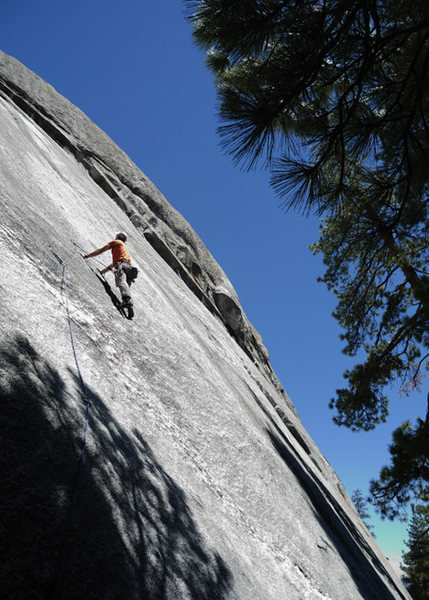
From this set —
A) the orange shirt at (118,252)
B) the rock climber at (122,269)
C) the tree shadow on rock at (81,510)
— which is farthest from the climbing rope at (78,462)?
the orange shirt at (118,252)

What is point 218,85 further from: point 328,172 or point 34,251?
point 34,251

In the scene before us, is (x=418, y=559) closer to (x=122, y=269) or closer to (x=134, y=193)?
(x=122, y=269)

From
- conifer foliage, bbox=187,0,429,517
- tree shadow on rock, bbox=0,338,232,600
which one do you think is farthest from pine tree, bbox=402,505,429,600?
tree shadow on rock, bbox=0,338,232,600

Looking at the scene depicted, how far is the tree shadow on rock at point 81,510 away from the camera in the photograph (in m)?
1.79

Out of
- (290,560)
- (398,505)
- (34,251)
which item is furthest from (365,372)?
(34,251)

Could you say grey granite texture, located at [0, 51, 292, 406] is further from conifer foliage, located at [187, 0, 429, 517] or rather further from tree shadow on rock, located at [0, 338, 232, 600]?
tree shadow on rock, located at [0, 338, 232, 600]

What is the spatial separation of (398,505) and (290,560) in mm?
4162

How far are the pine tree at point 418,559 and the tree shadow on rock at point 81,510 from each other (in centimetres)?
613

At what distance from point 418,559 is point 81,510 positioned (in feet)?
28.8

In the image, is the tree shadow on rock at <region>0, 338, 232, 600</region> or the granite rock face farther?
the granite rock face

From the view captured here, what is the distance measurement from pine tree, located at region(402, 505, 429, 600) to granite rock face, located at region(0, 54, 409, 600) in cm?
230

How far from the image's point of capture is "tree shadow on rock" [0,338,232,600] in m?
1.79

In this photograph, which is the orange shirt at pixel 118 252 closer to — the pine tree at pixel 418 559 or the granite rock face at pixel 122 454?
the granite rock face at pixel 122 454

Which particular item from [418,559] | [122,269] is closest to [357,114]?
[122,269]
